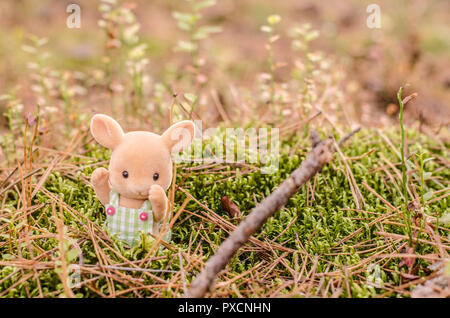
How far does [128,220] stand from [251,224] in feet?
1.98

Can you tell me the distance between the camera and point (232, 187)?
1.93 meters

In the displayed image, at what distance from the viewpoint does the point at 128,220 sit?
5.19ft

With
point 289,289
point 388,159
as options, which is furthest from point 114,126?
point 388,159

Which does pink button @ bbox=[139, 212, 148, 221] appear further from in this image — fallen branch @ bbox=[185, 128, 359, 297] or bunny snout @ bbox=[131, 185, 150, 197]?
fallen branch @ bbox=[185, 128, 359, 297]

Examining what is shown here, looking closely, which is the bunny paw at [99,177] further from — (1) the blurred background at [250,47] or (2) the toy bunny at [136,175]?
(1) the blurred background at [250,47]

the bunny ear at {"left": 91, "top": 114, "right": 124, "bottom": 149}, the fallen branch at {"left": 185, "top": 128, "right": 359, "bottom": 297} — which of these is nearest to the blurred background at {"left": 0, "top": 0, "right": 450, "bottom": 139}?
the bunny ear at {"left": 91, "top": 114, "right": 124, "bottom": 149}

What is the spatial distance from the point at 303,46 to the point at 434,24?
15.7 ft

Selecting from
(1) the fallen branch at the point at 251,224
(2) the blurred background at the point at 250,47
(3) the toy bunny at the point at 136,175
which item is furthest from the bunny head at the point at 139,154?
(2) the blurred background at the point at 250,47

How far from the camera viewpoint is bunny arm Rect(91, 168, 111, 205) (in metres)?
1.61

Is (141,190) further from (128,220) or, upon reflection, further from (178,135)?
(178,135)

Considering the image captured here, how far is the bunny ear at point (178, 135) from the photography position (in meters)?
1.55

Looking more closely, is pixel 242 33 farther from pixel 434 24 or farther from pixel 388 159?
pixel 388 159

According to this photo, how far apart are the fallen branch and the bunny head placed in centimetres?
45

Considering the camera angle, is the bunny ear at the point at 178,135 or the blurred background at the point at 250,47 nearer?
the bunny ear at the point at 178,135
